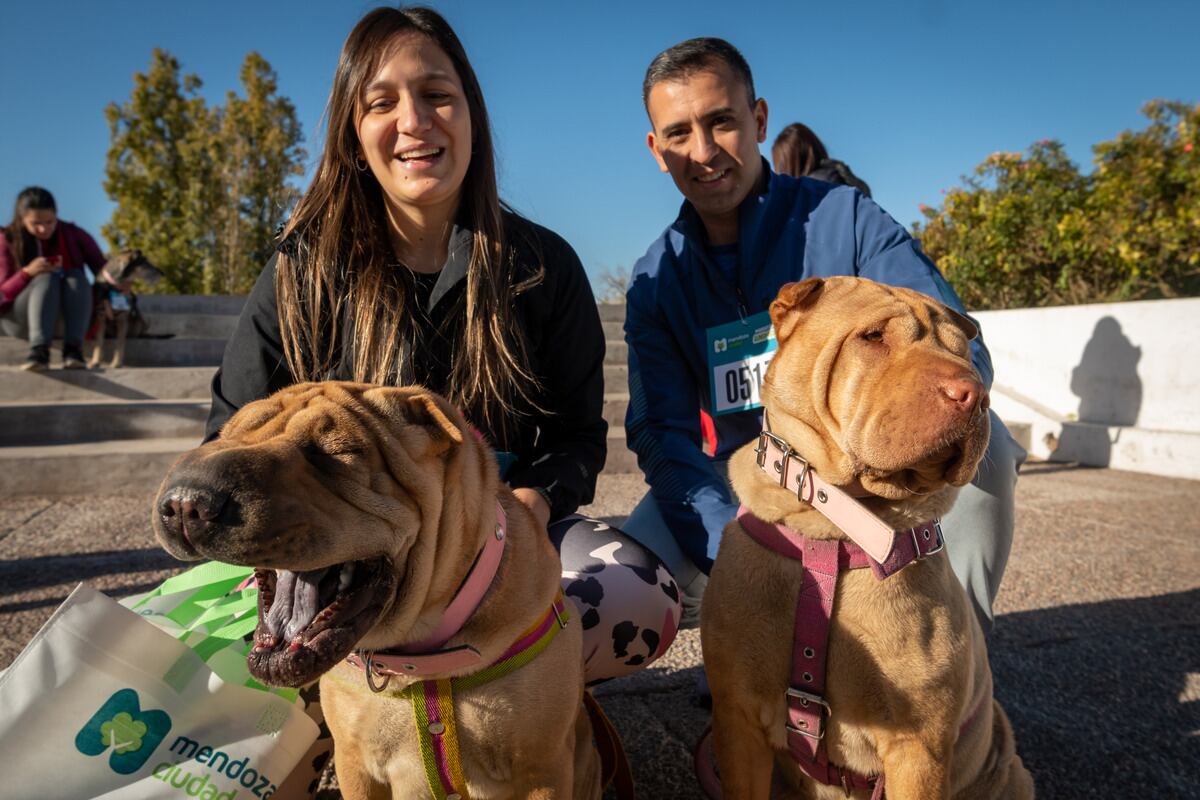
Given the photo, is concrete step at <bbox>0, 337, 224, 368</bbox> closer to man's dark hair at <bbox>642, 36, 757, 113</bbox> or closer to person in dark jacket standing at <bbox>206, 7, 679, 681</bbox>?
person in dark jacket standing at <bbox>206, 7, 679, 681</bbox>

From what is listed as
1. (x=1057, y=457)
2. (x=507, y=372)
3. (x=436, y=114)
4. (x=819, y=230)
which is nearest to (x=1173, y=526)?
(x=1057, y=457)

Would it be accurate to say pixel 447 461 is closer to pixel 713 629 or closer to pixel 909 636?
pixel 713 629

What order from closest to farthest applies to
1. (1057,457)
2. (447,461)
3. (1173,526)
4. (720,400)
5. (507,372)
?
(447,461) → (507,372) → (720,400) → (1173,526) → (1057,457)

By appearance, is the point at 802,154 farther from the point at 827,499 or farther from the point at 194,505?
the point at 194,505

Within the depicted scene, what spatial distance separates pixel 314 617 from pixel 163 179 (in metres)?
27.5

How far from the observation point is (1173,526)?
579 centimetres

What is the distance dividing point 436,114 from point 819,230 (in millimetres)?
1597

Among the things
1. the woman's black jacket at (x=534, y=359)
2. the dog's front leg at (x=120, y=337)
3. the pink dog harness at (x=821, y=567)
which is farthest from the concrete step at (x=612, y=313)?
the pink dog harness at (x=821, y=567)

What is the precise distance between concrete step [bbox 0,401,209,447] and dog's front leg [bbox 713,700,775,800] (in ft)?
22.1

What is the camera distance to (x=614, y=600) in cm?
252

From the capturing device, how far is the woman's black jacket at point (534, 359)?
2.67 metres

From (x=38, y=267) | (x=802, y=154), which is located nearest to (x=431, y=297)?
(x=802, y=154)

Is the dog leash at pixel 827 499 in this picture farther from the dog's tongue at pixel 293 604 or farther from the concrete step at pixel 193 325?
the concrete step at pixel 193 325

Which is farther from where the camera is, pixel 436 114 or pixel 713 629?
pixel 436 114
